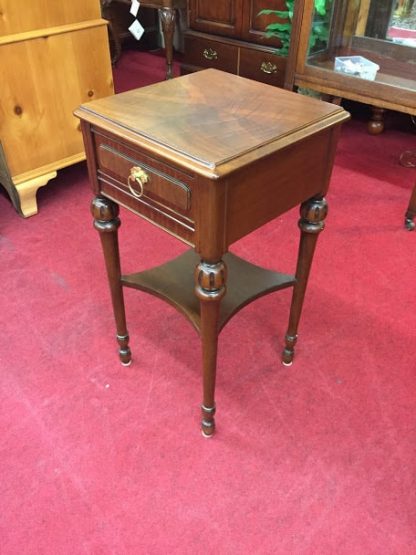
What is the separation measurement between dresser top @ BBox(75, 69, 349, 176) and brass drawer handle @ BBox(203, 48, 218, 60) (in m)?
1.90

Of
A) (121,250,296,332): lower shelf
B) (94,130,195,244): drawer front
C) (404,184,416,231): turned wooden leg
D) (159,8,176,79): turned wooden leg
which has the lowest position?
(404,184,416,231): turned wooden leg

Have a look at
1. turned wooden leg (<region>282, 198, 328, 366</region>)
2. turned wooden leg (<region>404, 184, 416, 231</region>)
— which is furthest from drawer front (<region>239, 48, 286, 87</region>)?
turned wooden leg (<region>282, 198, 328, 366</region>)

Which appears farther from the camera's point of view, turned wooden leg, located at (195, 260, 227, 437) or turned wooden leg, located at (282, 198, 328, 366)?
turned wooden leg, located at (282, 198, 328, 366)

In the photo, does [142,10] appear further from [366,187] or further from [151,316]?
[151,316]

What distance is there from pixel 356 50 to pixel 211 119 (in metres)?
1.61

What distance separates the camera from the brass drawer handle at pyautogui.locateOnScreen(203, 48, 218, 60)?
2881mm


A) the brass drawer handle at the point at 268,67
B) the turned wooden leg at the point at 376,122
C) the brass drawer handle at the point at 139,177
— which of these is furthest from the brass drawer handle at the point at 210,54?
the brass drawer handle at the point at 139,177

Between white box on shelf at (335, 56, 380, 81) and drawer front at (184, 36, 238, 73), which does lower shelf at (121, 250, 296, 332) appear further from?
drawer front at (184, 36, 238, 73)

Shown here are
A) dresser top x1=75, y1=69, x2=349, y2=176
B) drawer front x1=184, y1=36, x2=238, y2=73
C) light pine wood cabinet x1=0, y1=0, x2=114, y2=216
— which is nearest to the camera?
dresser top x1=75, y1=69, x2=349, y2=176

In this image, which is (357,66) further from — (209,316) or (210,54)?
(209,316)

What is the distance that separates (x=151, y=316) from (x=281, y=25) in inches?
67.3

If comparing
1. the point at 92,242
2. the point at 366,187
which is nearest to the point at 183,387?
the point at 92,242

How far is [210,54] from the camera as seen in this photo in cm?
291

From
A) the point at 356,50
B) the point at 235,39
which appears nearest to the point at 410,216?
the point at 356,50
